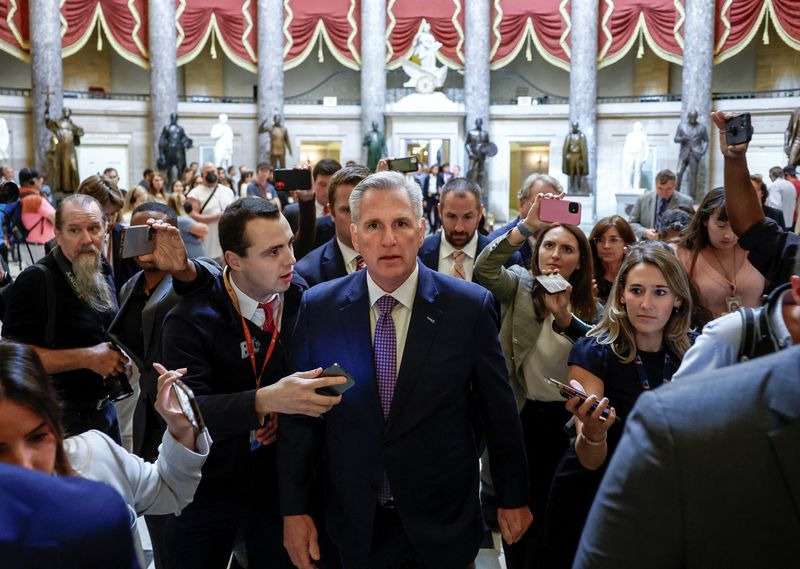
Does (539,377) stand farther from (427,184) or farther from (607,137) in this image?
(607,137)

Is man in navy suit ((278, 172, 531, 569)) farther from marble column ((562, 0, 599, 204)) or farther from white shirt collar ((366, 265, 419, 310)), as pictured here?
marble column ((562, 0, 599, 204))

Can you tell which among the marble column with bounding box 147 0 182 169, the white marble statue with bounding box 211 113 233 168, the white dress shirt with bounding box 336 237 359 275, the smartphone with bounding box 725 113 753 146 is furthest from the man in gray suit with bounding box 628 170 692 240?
the marble column with bounding box 147 0 182 169

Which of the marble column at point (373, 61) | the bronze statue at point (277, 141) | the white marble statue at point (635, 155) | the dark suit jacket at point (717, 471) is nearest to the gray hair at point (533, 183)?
the dark suit jacket at point (717, 471)

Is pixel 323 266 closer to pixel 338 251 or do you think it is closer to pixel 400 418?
pixel 338 251

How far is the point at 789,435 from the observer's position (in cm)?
95

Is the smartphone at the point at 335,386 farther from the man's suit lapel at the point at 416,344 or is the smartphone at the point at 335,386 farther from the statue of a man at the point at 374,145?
the statue of a man at the point at 374,145

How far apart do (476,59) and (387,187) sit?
21.0 m

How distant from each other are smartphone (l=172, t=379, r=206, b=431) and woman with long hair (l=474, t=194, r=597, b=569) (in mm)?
1572

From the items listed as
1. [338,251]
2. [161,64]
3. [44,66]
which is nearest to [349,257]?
[338,251]

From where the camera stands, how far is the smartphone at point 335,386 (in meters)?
2.07

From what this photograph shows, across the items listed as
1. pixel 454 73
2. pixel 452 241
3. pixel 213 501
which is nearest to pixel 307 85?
pixel 454 73

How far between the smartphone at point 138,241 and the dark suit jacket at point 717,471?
5.99 ft

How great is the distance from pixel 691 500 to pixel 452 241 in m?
3.08

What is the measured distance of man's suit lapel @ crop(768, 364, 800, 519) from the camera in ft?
3.11
